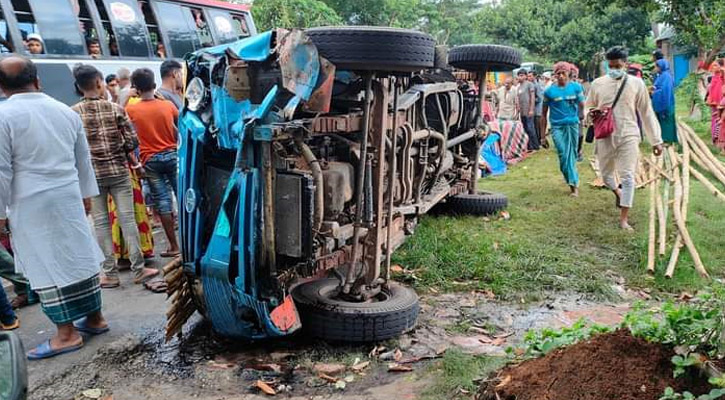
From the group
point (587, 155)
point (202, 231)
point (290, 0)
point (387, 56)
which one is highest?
point (290, 0)

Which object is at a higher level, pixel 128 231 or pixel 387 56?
pixel 387 56

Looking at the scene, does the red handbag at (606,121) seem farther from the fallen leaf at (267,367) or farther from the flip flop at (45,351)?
→ the flip flop at (45,351)

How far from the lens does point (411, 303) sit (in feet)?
12.9

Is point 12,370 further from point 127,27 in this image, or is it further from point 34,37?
point 127,27

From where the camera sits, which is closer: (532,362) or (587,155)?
(532,362)

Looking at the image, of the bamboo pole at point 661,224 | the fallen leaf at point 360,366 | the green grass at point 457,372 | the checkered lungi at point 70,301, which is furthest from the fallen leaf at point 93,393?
the bamboo pole at point 661,224

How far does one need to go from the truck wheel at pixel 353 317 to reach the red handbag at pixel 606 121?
11.9 ft

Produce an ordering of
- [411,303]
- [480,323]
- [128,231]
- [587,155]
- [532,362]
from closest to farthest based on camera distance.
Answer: [532,362], [411,303], [480,323], [128,231], [587,155]

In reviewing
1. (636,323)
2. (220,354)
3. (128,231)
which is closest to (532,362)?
(636,323)

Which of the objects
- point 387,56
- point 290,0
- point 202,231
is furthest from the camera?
point 290,0

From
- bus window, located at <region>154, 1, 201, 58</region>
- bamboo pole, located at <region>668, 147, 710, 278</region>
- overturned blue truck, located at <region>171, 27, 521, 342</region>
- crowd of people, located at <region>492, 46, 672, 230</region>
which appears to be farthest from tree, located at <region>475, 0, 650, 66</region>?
overturned blue truck, located at <region>171, 27, 521, 342</region>

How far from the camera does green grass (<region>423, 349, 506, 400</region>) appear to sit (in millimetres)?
3135

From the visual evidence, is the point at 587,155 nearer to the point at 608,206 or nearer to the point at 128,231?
the point at 608,206

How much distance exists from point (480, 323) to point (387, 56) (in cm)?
195
